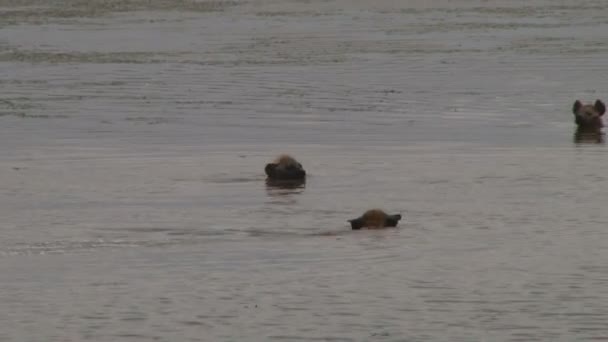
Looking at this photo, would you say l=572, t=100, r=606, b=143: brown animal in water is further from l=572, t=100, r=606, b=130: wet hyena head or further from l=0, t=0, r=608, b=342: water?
l=0, t=0, r=608, b=342: water

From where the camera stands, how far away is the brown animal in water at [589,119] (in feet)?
103

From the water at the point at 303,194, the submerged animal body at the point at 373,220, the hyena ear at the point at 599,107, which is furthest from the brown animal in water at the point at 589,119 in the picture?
the submerged animal body at the point at 373,220

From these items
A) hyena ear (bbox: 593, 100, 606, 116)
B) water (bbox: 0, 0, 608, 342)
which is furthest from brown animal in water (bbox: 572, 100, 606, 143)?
water (bbox: 0, 0, 608, 342)

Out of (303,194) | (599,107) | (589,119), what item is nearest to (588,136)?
(589,119)

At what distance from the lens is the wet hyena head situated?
3177cm

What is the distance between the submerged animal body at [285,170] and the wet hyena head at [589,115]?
24.9ft

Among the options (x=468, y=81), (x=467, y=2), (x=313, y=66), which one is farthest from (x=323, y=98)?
(x=467, y=2)

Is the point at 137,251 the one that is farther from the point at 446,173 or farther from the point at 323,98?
the point at 323,98

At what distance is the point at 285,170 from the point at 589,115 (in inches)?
318

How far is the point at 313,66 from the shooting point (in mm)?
43625

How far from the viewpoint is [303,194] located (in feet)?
79.8

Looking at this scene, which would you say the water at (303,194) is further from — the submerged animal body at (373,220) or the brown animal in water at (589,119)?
the brown animal in water at (589,119)

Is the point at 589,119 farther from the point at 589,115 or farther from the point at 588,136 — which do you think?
the point at 588,136

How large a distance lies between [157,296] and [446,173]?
28.6 feet
